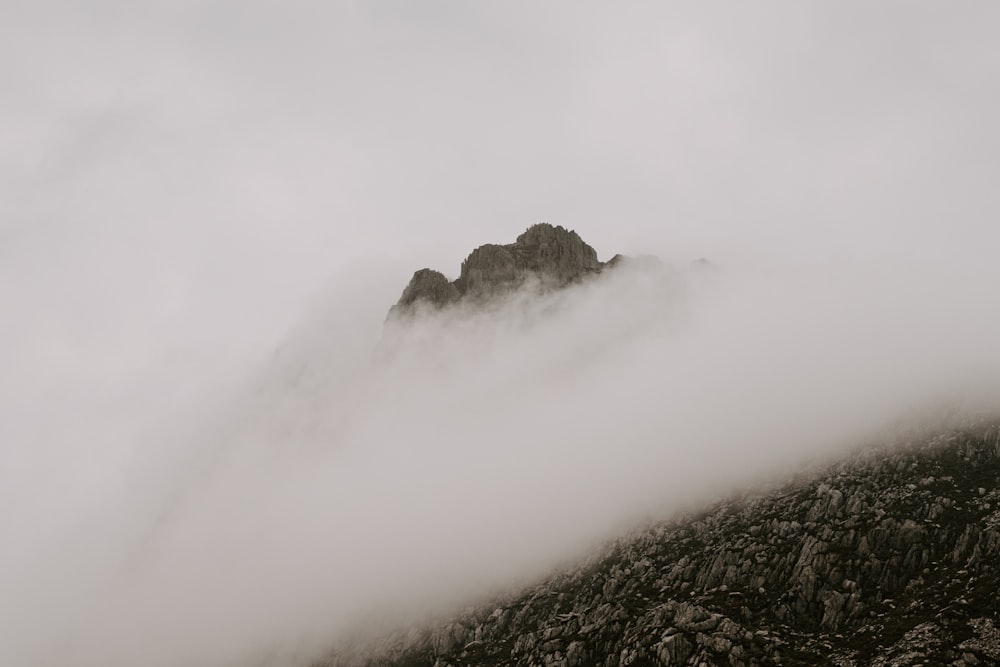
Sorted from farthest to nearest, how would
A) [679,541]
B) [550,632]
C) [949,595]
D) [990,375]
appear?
[990,375] < [679,541] < [550,632] < [949,595]

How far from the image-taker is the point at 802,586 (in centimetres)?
12606

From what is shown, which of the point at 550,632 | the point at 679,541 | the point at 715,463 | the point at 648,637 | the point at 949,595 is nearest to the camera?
the point at 949,595

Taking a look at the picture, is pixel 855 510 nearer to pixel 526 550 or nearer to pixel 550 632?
pixel 550 632

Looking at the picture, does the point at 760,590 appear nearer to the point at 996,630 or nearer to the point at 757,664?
the point at 757,664

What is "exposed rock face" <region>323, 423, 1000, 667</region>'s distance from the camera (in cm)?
10944

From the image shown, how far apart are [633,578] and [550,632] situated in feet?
71.5

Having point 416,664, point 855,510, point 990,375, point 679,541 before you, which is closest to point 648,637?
point 679,541

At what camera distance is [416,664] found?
541ft

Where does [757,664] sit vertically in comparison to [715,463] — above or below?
below

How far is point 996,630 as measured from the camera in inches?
3863

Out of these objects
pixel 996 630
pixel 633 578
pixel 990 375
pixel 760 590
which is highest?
pixel 990 375

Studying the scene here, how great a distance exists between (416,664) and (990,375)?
15778 centimetres

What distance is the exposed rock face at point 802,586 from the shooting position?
109 metres

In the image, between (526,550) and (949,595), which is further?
(526,550)
